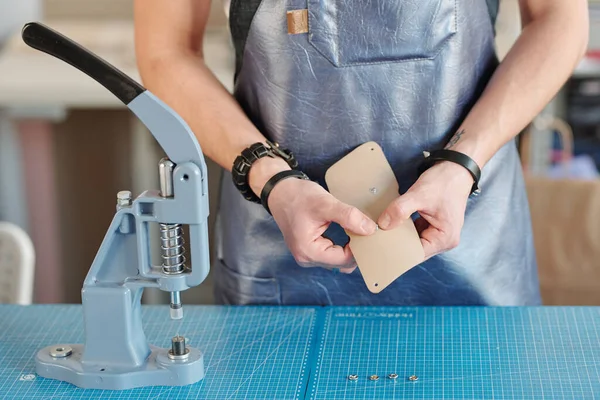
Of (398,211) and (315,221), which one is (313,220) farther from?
(398,211)

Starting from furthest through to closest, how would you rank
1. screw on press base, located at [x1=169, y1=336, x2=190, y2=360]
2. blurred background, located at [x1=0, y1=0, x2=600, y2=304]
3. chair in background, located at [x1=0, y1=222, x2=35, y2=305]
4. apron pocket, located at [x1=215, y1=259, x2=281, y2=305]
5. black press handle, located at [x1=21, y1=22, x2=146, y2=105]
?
blurred background, located at [x1=0, y1=0, x2=600, y2=304]
chair in background, located at [x1=0, y1=222, x2=35, y2=305]
apron pocket, located at [x1=215, y1=259, x2=281, y2=305]
screw on press base, located at [x1=169, y1=336, x2=190, y2=360]
black press handle, located at [x1=21, y1=22, x2=146, y2=105]

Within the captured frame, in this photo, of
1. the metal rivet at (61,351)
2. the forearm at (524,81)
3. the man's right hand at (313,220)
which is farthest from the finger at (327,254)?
the metal rivet at (61,351)

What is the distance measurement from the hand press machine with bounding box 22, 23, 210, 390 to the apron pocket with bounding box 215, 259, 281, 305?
11.6 inches

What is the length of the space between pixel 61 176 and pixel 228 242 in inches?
65.3

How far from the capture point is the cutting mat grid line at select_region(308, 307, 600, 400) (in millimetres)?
1076

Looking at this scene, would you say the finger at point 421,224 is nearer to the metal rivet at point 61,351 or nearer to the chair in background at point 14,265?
the metal rivet at point 61,351

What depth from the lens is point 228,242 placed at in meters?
1.46

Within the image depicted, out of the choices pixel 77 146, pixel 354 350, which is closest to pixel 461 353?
Result: pixel 354 350

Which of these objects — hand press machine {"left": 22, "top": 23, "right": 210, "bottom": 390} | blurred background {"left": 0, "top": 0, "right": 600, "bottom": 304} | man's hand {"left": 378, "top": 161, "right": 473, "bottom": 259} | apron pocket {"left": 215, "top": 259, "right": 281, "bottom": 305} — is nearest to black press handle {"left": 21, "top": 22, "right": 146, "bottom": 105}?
hand press machine {"left": 22, "top": 23, "right": 210, "bottom": 390}

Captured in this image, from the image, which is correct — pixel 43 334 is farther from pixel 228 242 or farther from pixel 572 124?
pixel 572 124

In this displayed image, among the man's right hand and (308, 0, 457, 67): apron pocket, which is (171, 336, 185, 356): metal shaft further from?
(308, 0, 457, 67): apron pocket

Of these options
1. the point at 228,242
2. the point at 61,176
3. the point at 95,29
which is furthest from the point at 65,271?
the point at 228,242

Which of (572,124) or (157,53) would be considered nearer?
(157,53)

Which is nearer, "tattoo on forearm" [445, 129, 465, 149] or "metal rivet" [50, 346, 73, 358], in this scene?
"metal rivet" [50, 346, 73, 358]
